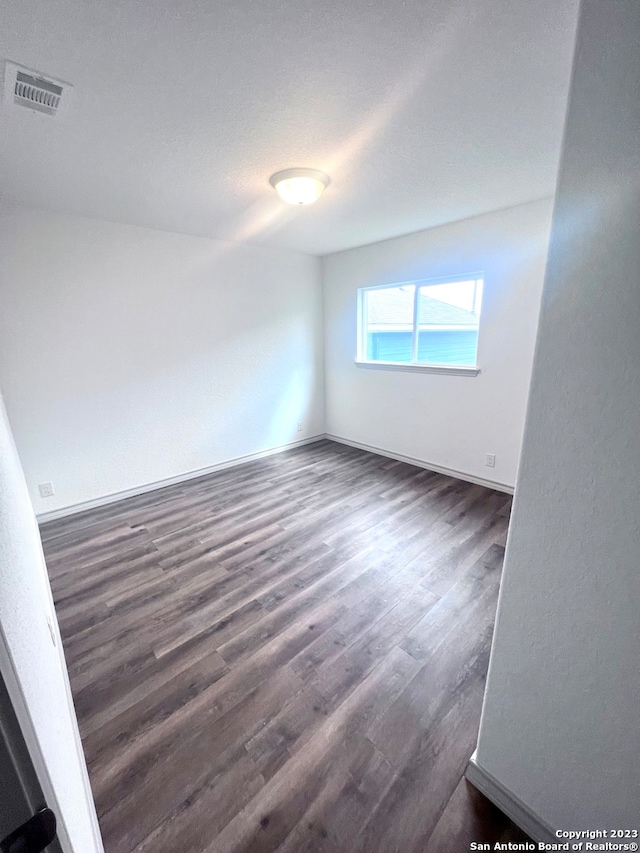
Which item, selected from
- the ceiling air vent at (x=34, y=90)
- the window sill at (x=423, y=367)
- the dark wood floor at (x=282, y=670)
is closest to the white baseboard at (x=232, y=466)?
the dark wood floor at (x=282, y=670)

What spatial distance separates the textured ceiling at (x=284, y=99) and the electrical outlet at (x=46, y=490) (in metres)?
2.12

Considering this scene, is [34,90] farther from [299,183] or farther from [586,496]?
[586,496]

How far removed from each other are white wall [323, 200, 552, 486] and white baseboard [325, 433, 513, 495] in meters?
0.04

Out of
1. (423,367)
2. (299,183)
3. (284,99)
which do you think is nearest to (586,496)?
(284,99)

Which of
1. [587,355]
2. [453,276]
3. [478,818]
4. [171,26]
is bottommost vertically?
[478,818]

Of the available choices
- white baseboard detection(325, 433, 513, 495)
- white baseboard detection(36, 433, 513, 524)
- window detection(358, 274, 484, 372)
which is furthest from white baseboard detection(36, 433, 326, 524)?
window detection(358, 274, 484, 372)

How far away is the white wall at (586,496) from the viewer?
0.68 meters

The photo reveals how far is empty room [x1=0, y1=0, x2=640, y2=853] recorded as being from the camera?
0.78 metres

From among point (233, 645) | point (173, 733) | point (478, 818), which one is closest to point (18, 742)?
point (173, 733)

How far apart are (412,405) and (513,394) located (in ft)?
3.44

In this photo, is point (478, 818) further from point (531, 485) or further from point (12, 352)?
→ point (12, 352)

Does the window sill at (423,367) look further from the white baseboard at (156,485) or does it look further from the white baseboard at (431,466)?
Answer: the white baseboard at (156,485)

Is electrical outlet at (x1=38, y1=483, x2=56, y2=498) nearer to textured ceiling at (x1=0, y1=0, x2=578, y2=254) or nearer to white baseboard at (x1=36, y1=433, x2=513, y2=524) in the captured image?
white baseboard at (x1=36, y1=433, x2=513, y2=524)

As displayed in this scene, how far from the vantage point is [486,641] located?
1.71 meters
